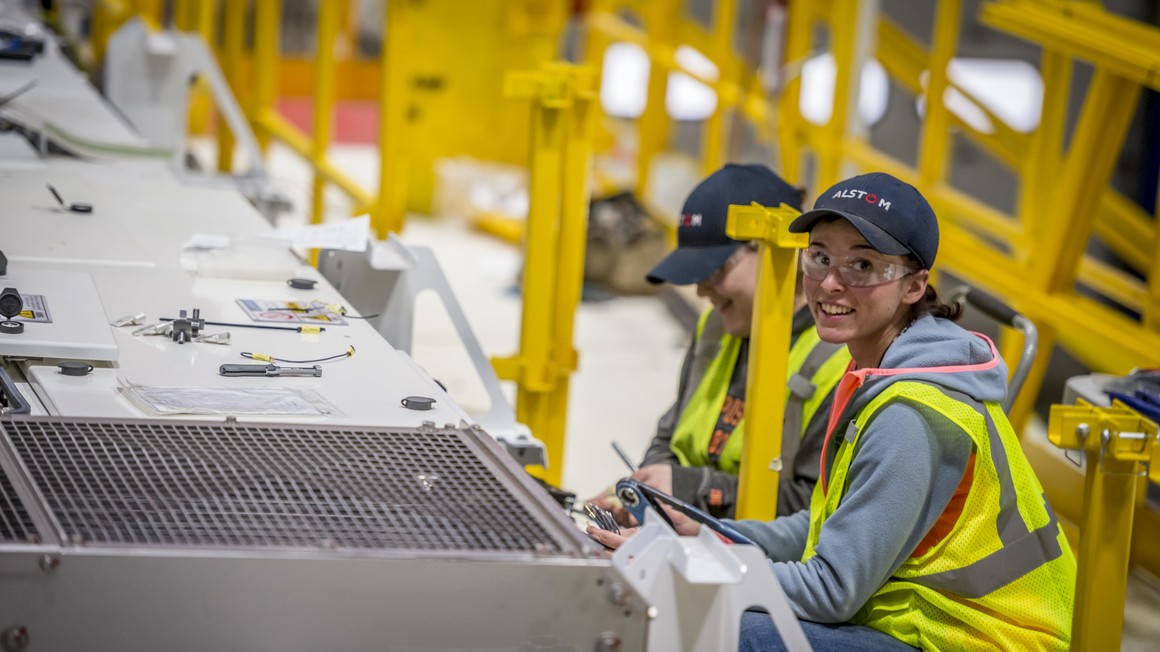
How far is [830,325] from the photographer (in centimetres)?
250

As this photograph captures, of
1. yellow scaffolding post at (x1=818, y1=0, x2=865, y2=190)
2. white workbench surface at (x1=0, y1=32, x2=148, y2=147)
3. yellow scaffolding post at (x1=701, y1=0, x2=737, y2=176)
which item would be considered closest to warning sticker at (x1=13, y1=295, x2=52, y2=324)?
white workbench surface at (x1=0, y1=32, x2=148, y2=147)

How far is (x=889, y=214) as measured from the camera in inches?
94.7

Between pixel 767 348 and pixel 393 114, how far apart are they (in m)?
4.78

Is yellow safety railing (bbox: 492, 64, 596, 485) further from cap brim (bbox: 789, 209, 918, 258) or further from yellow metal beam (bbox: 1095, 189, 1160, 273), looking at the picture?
yellow metal beam (bbox: 1095, 189, 1160, 273)

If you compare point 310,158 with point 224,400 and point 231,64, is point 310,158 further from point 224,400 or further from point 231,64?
point 224,400

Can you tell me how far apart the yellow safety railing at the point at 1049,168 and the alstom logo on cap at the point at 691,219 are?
6.31 ft

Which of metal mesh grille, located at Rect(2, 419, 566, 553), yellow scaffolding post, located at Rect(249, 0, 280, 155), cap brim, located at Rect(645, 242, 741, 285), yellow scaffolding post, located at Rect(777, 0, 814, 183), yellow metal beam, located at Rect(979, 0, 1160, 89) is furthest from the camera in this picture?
yellow scaffolding post, located at Rect(249, 0, 280, 155)

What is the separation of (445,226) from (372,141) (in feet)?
11.7

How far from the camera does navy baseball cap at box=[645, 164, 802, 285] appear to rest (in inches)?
125

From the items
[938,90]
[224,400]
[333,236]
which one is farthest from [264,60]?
[224,400]

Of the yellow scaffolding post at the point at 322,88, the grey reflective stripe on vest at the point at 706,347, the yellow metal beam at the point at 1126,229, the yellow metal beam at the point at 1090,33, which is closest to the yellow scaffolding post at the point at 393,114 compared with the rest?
the yellow scaffolding post at the point at 322,88

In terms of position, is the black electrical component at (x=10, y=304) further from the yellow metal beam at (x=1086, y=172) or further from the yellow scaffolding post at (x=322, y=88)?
the yellow scaffolding post at (x=322, y=88)

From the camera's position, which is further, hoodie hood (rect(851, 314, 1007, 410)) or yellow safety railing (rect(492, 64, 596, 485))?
yellow safety railing (rect(492, 64, 596, 485))

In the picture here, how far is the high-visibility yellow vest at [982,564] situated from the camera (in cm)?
227
